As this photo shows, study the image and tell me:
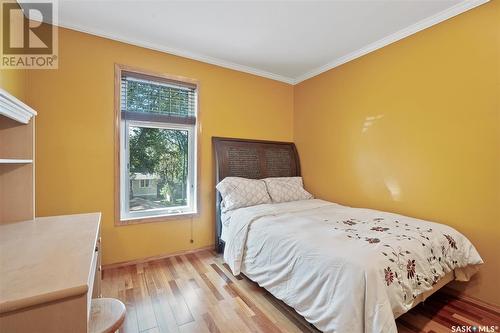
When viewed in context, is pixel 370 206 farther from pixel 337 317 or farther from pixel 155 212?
pixel 155 212

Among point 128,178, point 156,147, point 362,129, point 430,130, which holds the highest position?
point 362,129

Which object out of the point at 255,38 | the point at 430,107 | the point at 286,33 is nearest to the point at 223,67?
the point at 255,38

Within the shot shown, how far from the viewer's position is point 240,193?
2.84 m

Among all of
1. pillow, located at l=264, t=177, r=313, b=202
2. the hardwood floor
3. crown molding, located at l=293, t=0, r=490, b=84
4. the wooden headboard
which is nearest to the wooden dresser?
the hardwood floor

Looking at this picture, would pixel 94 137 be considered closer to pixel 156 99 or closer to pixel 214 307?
pixel 156 99

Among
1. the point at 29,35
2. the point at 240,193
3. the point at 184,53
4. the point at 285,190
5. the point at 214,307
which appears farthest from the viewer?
the point at 285,190

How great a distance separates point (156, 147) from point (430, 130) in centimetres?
297

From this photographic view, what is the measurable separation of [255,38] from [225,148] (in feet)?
4.49

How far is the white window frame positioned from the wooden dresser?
62.9 inches

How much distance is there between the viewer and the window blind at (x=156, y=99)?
271 cm

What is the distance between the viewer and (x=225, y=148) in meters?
3.20

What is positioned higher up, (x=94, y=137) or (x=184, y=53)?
(x=184, y=53)

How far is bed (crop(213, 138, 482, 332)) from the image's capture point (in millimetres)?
1324

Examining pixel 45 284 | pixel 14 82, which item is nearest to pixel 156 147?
pixel 14 82
